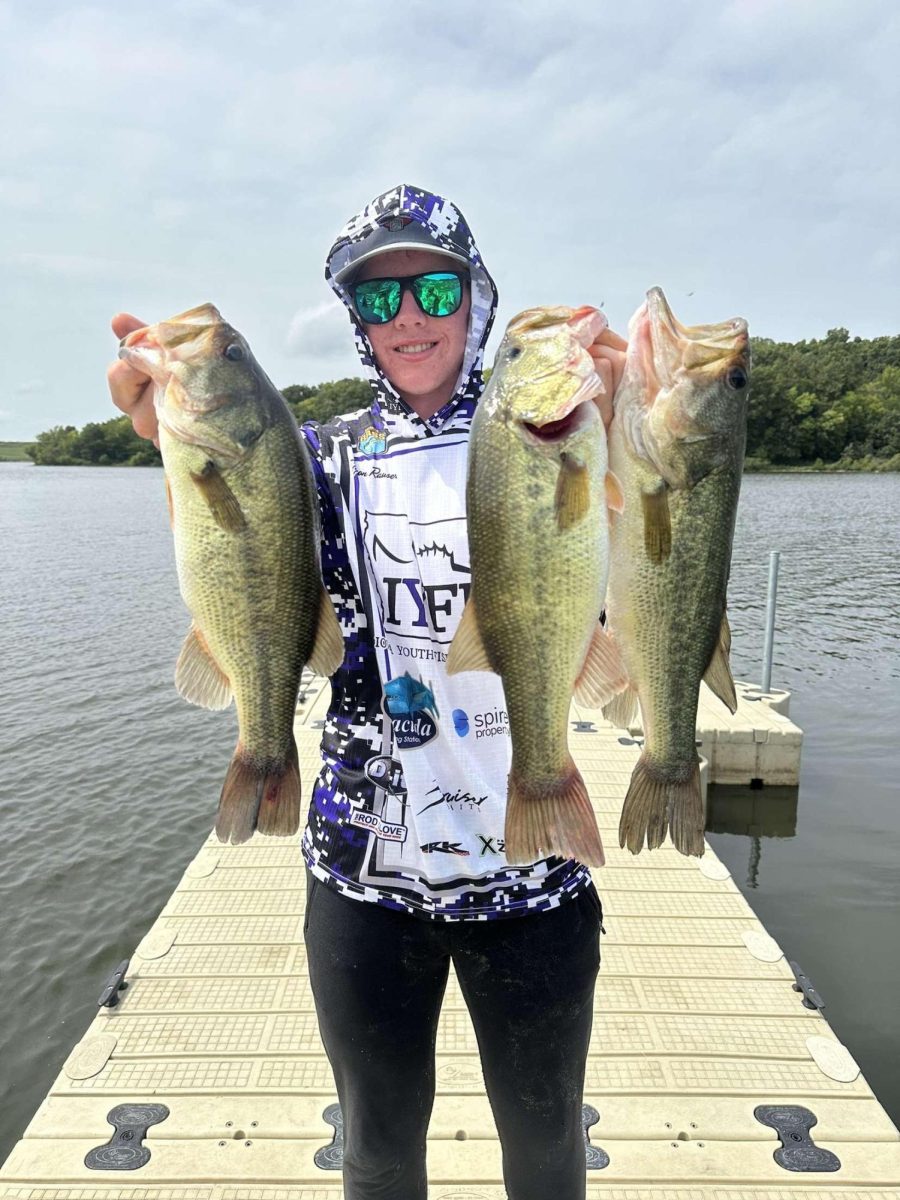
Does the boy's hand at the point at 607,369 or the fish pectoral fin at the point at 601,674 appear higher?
the boy's hand at the point at 607,369

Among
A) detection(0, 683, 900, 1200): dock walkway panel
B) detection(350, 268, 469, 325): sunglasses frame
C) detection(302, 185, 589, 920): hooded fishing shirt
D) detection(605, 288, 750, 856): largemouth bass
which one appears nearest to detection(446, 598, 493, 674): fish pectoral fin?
detection(302, 185, 589, 920): hooded fishing shirt

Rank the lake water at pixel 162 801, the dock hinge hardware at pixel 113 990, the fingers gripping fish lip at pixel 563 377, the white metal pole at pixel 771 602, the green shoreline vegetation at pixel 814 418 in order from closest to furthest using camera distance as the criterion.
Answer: the fingers gripping fish lip at pixel 563 377 → the dock hinge hardware at pixel 113 990 → the lake water at pixel 162 801 → the white metal pole at pixel 771 602 → the green shoreline vegetation at pixel 814 418

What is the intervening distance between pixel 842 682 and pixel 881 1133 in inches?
483

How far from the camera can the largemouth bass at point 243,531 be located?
217cm

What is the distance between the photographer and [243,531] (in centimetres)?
220

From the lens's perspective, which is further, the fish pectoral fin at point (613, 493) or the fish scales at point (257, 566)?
the fish scales at point (257, 566)

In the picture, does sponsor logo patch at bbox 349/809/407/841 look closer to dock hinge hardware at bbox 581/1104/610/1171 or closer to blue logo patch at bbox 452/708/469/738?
blue logo patch at bbox 452/708/469/738

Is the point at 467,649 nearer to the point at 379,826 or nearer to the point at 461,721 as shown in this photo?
the point at 461,721

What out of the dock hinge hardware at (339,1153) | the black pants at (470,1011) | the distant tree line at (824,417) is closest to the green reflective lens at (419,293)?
the black pants at (470,1011)

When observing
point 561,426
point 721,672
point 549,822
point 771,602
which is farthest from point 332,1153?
point 771,602

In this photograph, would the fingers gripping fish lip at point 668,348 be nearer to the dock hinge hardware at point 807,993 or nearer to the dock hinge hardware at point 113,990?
the dock hinge hardware at point 807,993

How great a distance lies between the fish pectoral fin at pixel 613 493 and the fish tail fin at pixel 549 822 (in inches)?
27.4

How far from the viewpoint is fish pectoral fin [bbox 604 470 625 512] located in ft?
6.57

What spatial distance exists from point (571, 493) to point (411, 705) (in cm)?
75
